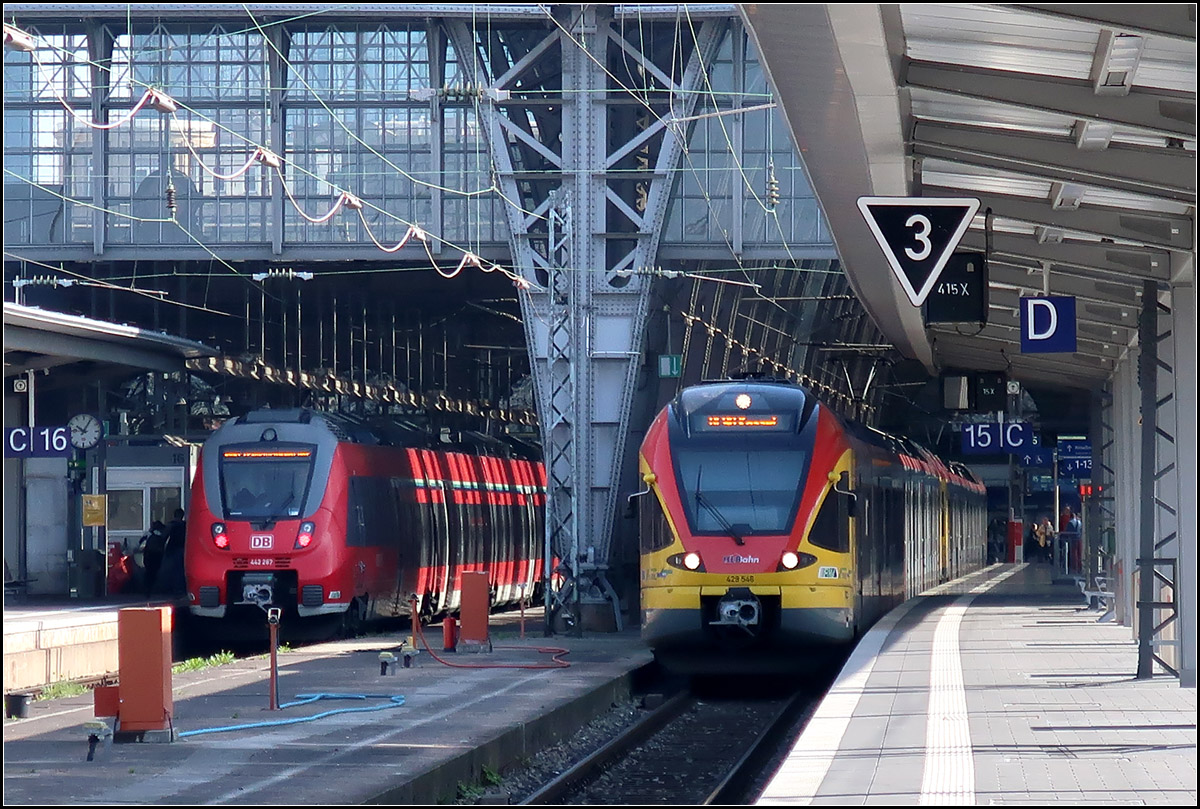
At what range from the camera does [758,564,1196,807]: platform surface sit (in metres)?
8.91

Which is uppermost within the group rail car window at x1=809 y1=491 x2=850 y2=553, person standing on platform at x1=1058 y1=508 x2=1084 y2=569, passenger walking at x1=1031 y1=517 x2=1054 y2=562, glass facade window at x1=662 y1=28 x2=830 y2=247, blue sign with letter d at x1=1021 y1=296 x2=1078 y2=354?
glass facade window at x1=662 y1=28 x2=830 y2=247

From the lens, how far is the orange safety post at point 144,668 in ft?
39.8

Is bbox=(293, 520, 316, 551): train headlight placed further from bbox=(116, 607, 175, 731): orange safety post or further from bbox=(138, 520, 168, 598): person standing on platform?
bbox=(116, 607, 175, 731): orange safety post

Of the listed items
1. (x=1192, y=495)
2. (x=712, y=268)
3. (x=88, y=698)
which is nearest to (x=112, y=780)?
(x=88, y=698)

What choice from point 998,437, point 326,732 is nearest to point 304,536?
point 326,732

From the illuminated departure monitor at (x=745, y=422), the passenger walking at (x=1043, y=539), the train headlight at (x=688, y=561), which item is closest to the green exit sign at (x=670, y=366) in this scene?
the illuminated departure monitor at (x=745, y=422)

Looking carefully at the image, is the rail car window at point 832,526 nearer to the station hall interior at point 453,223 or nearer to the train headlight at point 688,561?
the train headlight at point 688,561

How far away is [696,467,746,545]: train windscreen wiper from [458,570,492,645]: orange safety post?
3805 mm

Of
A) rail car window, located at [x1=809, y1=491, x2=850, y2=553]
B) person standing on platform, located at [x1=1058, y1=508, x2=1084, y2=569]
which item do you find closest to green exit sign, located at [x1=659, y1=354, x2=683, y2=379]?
rail car window, located at [x1=809, y1=491, x2=850, y2=553]

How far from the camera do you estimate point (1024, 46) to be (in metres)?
9.32

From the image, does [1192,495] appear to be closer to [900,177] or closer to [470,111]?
[900,177]

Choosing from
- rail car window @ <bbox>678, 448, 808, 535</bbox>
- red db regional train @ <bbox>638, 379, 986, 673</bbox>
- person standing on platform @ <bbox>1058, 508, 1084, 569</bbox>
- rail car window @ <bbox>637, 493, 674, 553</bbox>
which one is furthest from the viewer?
person standing on platform @ <bbox>1058, 508, 1084, 569</bbox>

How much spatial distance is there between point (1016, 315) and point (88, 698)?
11.3m

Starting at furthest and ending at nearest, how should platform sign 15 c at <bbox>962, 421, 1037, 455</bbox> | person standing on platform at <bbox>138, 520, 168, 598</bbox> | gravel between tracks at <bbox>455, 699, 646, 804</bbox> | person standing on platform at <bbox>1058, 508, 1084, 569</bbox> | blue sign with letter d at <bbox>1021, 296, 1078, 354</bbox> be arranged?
person standing on platform at <bbox>1058, 508, 1084, 569</bbox>
platform sign 15 c at <bbox>962, 421, 1037, 455</bbox>
person standing on platform at <bbox>138, 520, 168, 598</bbox>
blue sign with letter d at <bbox>1021, 296, 1078, 354</bbox>
gravel between tracks at <bbox>455, 699, 646, 804</bbox>
